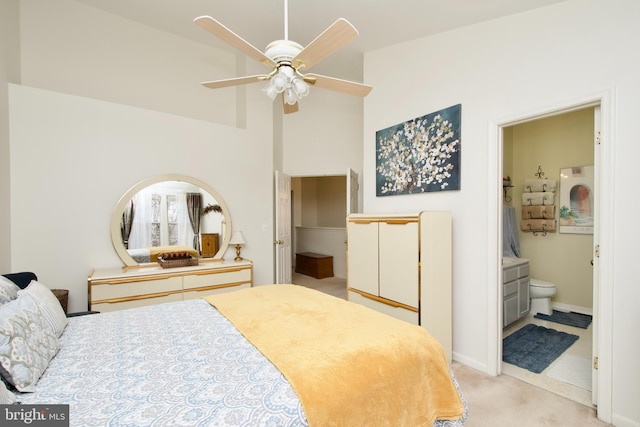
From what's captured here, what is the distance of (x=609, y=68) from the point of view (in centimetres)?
188

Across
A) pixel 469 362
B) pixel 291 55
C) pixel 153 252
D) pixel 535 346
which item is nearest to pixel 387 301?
pixel 469 362

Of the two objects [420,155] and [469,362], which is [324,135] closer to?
[420,155]

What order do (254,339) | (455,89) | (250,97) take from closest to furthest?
(254,339) < (455,89) < (250,97)

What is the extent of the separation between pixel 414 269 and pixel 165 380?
6.52 feet

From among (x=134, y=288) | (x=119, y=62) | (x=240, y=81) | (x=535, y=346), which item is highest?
(x=119, y=62)

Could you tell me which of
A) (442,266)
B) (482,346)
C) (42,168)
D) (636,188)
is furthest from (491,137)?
(42,168)

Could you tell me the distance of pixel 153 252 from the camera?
3.28 meters

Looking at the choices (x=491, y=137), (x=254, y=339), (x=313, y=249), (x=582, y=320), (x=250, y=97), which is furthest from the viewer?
(x=313, y=249)

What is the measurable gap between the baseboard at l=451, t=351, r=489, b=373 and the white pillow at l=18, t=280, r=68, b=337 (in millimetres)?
2935

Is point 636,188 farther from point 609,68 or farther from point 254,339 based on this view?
point 254,339

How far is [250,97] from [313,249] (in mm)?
3659

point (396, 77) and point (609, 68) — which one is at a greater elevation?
point (396, 77)

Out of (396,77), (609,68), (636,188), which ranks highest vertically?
(396,77)

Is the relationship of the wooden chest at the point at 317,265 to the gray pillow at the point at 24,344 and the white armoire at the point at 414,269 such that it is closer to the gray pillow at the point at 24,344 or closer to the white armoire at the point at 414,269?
the white armoire at the point at 414,269
